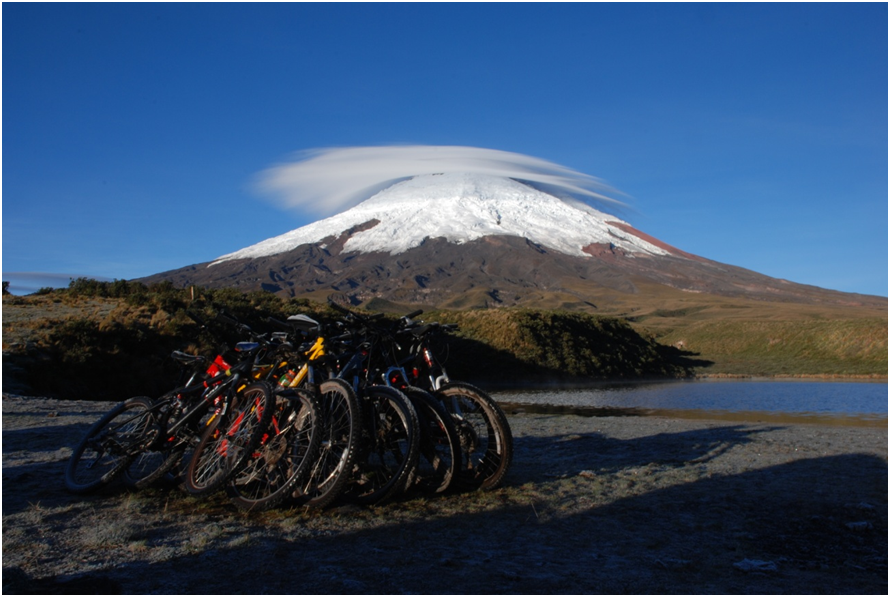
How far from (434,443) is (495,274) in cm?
14728

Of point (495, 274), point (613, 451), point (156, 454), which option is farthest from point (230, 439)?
point (495, 274)

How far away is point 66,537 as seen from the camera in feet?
14.0

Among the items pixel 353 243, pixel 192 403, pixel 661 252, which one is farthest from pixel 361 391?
pixel 661 252

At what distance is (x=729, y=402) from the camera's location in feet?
63.4

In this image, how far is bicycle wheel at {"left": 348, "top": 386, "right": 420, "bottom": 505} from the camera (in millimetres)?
5062

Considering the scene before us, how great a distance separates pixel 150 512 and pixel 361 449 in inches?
64.4

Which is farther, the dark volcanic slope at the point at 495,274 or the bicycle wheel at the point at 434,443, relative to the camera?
the dark volcanic slope at the point at 495,274

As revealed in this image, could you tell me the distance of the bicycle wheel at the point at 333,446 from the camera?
187 inches

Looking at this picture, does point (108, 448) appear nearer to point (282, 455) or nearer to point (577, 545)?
point (282, 455)

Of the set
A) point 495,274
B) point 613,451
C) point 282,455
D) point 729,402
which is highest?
point 495,274

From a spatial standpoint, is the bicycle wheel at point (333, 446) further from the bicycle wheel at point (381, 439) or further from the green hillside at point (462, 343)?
the green hillside at point (462, 343)

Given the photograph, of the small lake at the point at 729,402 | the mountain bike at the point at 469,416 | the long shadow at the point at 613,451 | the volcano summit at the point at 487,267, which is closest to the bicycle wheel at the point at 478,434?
the mountain bike at the point at 469,416

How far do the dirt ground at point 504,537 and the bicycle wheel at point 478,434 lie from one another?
187 mm

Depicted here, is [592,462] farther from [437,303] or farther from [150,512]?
[437,303]
